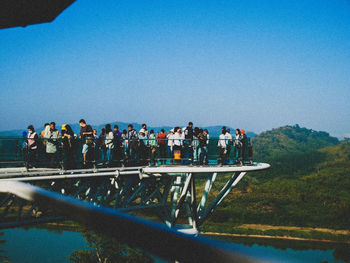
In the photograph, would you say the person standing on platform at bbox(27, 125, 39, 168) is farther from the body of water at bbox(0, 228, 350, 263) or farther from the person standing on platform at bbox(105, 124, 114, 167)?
the body of water at bbox(0, 228, 350, 263)

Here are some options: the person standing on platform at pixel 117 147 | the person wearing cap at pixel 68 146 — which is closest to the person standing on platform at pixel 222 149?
the person standing on platform at pixel 117 147

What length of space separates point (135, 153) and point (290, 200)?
91.1 metres

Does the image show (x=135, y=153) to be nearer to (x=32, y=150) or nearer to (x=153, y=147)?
(x=153, y=147)

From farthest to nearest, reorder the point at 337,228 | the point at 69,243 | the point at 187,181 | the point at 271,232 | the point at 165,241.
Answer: the point at 337,228
the point at 271,232
the point at 69,243
the point at 187,181
the point at 165,241

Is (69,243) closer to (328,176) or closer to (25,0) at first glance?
(25,0)

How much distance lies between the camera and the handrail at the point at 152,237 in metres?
0.85

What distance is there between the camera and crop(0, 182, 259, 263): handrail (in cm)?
85

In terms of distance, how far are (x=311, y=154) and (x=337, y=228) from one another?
362 feet

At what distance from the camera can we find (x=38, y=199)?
201 centimetres

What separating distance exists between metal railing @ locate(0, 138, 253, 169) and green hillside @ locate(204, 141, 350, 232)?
60.6 metres

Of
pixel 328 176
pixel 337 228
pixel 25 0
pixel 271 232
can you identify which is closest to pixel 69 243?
pixel 271 232

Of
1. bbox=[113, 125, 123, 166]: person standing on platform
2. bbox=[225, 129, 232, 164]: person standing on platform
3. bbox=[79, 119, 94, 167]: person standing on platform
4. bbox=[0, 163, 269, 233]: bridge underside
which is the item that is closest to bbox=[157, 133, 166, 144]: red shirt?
bbox=[0, 163, 269, 233]: bridge underside

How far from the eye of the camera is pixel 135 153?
14617 millimetres

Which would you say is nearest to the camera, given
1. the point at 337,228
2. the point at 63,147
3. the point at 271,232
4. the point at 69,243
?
the point at 63,147
